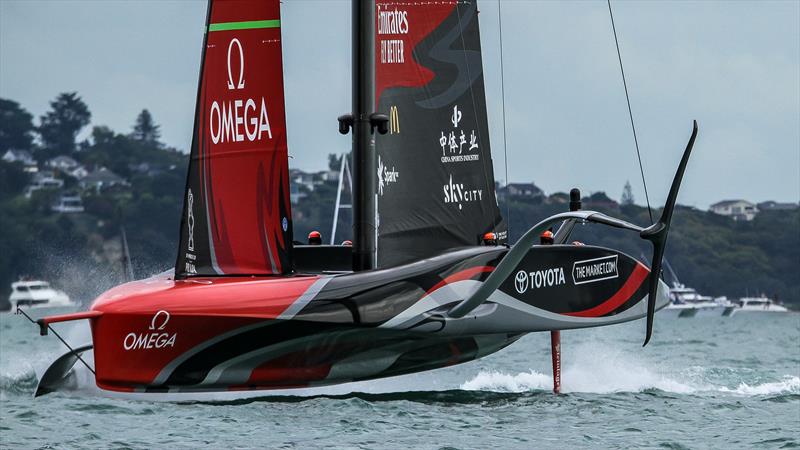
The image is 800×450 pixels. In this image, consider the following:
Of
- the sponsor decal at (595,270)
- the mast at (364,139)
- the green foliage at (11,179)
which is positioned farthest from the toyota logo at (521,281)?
the green foliage at (11,179)

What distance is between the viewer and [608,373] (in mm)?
12594

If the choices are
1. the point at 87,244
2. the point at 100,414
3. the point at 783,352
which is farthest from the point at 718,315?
the point at 100,414

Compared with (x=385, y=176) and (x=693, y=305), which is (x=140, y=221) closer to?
(x=693, y=305)

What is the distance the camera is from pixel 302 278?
955 cm

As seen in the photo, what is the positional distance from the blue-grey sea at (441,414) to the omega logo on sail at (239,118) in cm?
182

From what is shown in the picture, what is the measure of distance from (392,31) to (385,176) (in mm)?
1181

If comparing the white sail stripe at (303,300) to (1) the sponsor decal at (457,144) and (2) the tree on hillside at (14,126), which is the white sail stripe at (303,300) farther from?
(2) the tree on hillside at (14,126)

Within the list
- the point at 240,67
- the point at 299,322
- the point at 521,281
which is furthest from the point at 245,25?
the point at 521,281

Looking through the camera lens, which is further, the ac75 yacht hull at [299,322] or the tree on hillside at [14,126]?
the tree on hillside at [14,126]

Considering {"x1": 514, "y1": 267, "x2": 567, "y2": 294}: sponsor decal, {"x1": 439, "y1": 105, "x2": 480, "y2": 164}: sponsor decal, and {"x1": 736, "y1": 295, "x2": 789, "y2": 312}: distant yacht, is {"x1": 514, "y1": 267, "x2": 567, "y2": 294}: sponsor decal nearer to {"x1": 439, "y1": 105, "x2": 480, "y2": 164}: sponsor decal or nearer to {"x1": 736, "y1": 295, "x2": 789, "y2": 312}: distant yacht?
{"x1": 439, "y1": 105, "x2": 480, "y2": 164}: sponsor decal

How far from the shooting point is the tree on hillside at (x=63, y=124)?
253 feet

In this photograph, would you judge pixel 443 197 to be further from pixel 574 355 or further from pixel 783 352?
pixel 783 352

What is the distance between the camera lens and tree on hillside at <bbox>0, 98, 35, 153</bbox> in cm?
7238

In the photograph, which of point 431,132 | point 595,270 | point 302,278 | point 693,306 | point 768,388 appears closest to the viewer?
point 302,278
